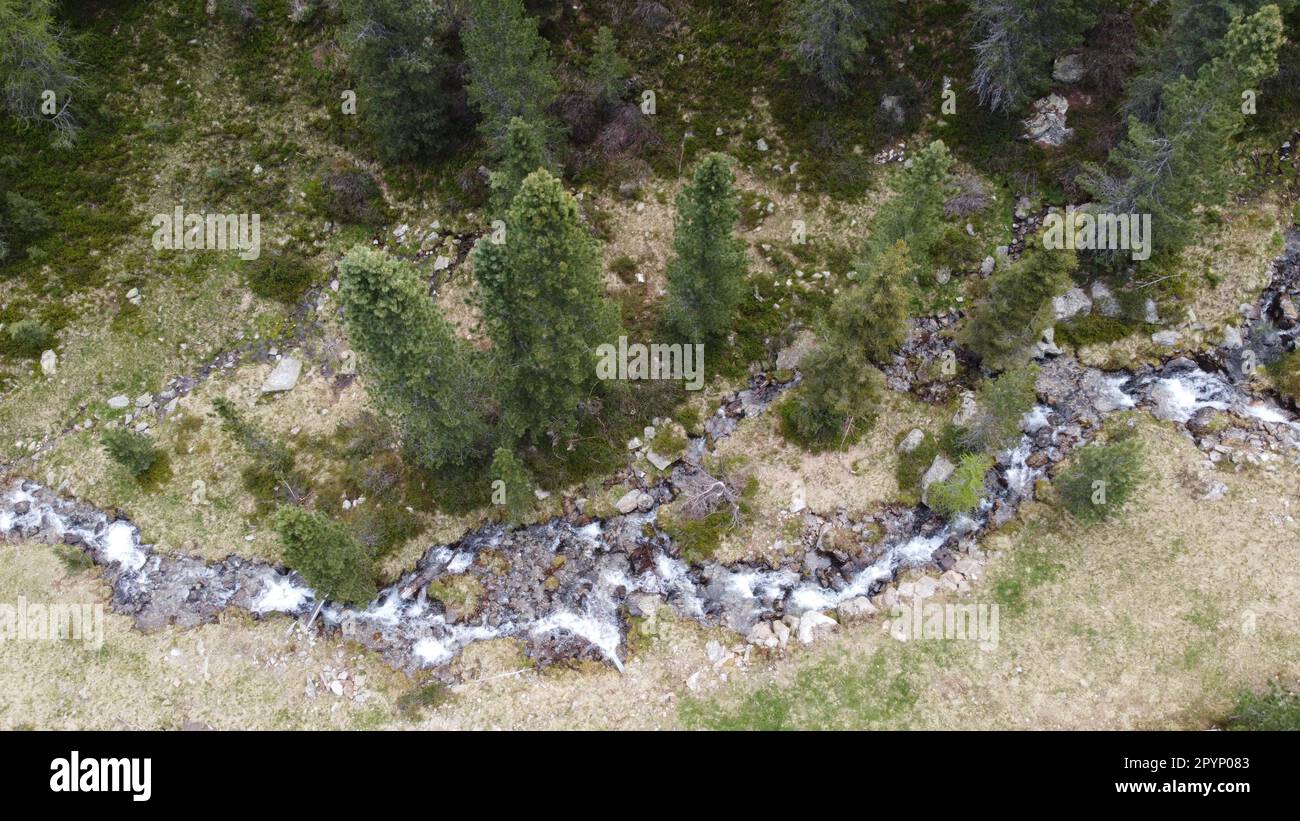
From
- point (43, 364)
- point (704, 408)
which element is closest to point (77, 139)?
point (43, 364)

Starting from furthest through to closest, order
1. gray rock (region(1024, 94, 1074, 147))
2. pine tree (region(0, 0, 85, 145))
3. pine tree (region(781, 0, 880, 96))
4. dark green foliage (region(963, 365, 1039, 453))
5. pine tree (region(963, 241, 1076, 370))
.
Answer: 1. gray rock (region(1024, 94, 1074, 147))
2. pine tree (region(0, 0, 85, 145))
3. pine tree (region(781, 0, 880, 96))
4. dark green foliage (region(963, 365, 1039, 453))
5. pine tree (region(963, 241, 1076, 370))

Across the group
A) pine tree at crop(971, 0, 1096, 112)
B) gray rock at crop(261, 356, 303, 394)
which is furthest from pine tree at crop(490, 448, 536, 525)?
pine tree at crop(971, 0, 1096, 112)

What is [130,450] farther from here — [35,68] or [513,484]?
[35,68]

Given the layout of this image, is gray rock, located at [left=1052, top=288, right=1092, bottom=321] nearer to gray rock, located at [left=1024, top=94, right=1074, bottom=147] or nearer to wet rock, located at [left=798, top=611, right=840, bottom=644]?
gray rock, located at [left=1024, top=94, right=1074, bottom=147]

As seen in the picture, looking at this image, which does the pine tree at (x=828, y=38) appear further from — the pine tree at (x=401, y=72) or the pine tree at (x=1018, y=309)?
the pine tree at (x=401, y=72)

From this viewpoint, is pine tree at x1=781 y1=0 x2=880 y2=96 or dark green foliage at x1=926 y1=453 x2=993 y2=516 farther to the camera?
pine tree at x1=781 y1=0 x2=880 y2=96

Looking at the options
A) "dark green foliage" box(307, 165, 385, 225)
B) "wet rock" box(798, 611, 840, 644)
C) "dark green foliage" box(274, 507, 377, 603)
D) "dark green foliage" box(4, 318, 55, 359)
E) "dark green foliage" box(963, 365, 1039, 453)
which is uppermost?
"dark green foliage" box(307, 165, 385, 225)

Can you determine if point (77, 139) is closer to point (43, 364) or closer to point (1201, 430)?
point (43, 364)

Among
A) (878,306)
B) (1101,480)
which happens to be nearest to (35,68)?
(878,306)
